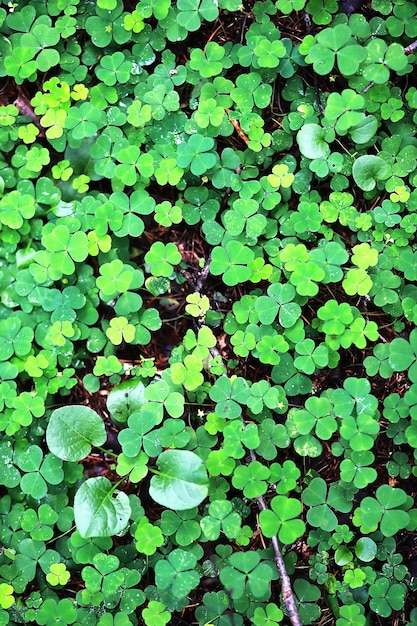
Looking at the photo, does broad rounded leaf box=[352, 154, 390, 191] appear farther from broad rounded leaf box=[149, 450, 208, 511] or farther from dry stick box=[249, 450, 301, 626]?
broad rounded leaf box=[149, 450, 208, 511]

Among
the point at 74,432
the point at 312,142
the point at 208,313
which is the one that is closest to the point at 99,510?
the point at 74,432

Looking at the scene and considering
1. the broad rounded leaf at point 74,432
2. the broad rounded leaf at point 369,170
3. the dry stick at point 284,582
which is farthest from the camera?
the broad rounded leaf at point 369,170

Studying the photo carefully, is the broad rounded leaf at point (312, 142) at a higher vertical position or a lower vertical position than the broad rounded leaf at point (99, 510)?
higher

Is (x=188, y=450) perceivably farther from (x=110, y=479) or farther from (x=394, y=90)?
(x=394, y=90)

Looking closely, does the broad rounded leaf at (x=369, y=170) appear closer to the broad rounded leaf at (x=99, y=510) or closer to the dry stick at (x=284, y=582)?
the dry stick at (x=284, y=582)

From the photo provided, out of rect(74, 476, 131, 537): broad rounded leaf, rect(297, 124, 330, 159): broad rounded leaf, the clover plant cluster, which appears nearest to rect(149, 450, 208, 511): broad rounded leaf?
the clover plant cluster

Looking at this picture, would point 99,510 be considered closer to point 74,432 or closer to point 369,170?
point 74,432

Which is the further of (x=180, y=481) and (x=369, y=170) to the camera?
(x=369, y=170)

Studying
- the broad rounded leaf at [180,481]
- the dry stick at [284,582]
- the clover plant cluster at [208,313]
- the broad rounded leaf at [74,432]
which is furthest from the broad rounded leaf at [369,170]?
the broad rounded leaf at [74,432]
